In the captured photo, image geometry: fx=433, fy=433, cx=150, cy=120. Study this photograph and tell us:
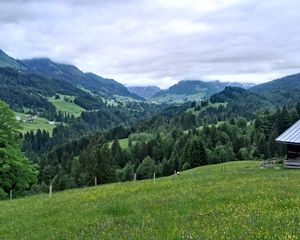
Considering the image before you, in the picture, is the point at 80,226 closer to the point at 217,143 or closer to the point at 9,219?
the point at 9,219

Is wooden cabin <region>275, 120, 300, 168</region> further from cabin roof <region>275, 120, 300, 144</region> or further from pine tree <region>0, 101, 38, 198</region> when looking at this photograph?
pine tree <region>0, 101, 38, 198</region>

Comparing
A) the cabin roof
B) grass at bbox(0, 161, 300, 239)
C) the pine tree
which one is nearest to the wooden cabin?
the cabin roof

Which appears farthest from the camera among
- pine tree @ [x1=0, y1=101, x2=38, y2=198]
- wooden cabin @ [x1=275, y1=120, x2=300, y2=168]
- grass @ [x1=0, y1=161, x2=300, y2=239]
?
pine tree @ [x1=0, y1=101, x2=38, y2=198]

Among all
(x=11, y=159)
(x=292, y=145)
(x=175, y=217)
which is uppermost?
(x=175, y=217)

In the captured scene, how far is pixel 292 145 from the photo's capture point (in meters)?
58.1

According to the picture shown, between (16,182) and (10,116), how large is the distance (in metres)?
9.93

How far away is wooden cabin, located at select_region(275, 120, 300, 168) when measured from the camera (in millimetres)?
56344

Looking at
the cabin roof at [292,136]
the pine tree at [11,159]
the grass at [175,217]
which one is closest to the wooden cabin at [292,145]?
the cabin roof at [292,136]

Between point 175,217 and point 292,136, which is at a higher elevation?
point 292,136

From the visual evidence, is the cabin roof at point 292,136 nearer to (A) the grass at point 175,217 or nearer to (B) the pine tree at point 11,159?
(A) the grass at point 175,217

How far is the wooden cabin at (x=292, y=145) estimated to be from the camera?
2218 inches

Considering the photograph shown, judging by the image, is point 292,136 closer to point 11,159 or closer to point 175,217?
point 11,159

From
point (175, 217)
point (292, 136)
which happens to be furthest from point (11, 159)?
point (175, 217)

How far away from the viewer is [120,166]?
162625 millimetres
